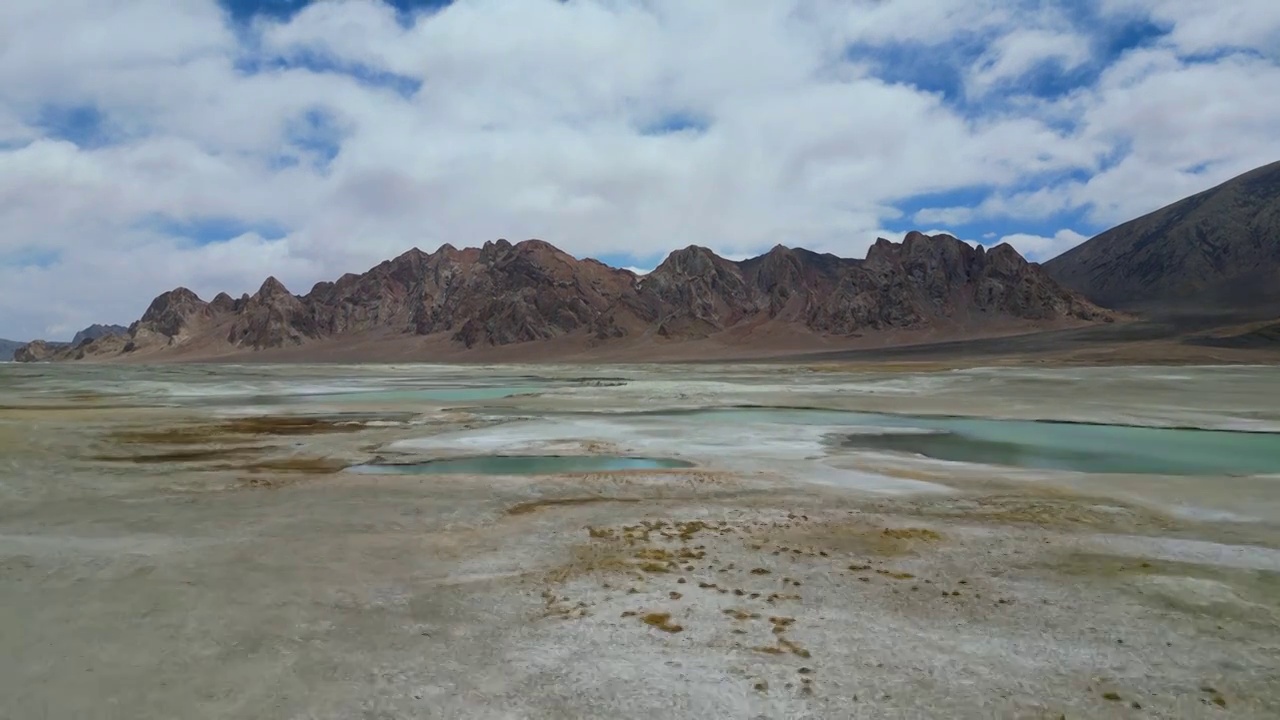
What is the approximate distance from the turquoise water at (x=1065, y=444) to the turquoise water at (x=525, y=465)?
7551mm

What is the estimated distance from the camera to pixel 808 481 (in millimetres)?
19078

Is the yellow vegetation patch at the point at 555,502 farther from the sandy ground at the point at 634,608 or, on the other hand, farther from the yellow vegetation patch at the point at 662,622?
the yellow vegetation patch at the point at 662,622

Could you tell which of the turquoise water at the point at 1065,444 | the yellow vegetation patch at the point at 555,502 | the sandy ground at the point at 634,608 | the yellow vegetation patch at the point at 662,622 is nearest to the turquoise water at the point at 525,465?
the yellow vegetation patch at the point at 555,502

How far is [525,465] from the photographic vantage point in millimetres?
22578

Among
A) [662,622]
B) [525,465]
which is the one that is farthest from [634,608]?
[525,465]

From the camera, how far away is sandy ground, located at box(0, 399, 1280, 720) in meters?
7.33

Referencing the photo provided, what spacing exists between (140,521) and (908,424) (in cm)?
2847

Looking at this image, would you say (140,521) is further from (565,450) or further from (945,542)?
(945,542)

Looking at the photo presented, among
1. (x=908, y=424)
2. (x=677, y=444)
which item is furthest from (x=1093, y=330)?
(x=677, y=444)

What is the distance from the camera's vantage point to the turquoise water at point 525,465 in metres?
21.5

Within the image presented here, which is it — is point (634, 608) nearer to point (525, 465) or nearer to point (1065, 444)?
point (525, 465)

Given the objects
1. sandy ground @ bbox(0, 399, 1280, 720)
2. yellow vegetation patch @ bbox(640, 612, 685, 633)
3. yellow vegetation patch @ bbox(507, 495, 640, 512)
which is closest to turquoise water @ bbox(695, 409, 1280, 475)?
sandy ground @ bbox(0, 399, 1280, 720)

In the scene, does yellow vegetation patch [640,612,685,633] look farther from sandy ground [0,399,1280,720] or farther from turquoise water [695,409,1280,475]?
turquoise water [695,409,1280,475]

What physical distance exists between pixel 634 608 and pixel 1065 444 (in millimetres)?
22840
